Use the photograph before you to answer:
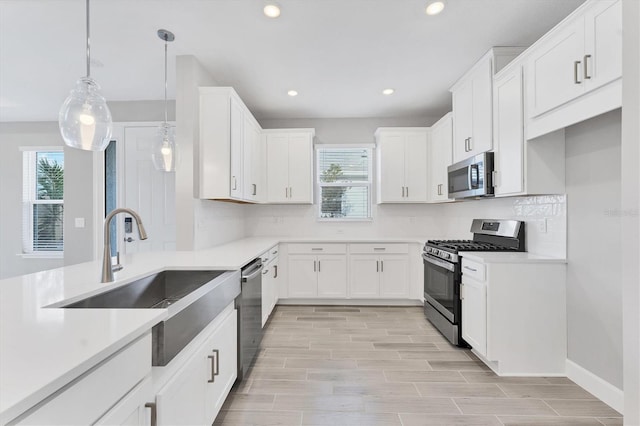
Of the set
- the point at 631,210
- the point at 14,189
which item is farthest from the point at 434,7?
the point at 14,189

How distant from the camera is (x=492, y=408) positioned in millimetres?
1951

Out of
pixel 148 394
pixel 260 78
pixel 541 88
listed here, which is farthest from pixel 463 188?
pixel 148 394

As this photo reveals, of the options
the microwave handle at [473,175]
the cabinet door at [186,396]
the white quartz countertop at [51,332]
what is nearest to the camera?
the white quartz countertop at [51,332]

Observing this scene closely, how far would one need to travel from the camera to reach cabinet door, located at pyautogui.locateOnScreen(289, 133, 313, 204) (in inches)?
170

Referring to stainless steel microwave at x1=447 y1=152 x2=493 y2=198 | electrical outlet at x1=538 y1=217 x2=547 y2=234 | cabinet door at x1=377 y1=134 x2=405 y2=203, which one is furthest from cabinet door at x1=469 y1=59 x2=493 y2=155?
cabinet door at x1=377 y1=134 x2=405 y2=203

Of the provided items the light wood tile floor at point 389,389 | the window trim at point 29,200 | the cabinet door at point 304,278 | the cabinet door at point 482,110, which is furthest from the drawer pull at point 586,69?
the window trim at point 29,200

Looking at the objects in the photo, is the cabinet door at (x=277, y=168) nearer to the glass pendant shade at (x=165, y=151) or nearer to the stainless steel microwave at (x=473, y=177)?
the glass pendant shade at (x=165, y=151)

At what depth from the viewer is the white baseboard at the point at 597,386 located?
1.91 meters

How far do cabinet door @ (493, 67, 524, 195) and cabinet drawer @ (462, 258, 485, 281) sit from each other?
0.65 meters

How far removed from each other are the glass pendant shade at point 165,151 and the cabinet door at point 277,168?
73.9 inches

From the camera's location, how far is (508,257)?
2430 millimetres

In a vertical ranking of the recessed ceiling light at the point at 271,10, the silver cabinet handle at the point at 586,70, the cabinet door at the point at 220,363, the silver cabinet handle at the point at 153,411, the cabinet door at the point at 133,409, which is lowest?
the cabinet door at the point at 220,363

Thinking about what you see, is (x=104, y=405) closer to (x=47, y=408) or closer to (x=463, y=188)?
(x=47, y=408)

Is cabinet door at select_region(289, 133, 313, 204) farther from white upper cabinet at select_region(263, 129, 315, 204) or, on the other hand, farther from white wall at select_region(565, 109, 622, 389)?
white wall at select_region(565, 109, 622, 389)
